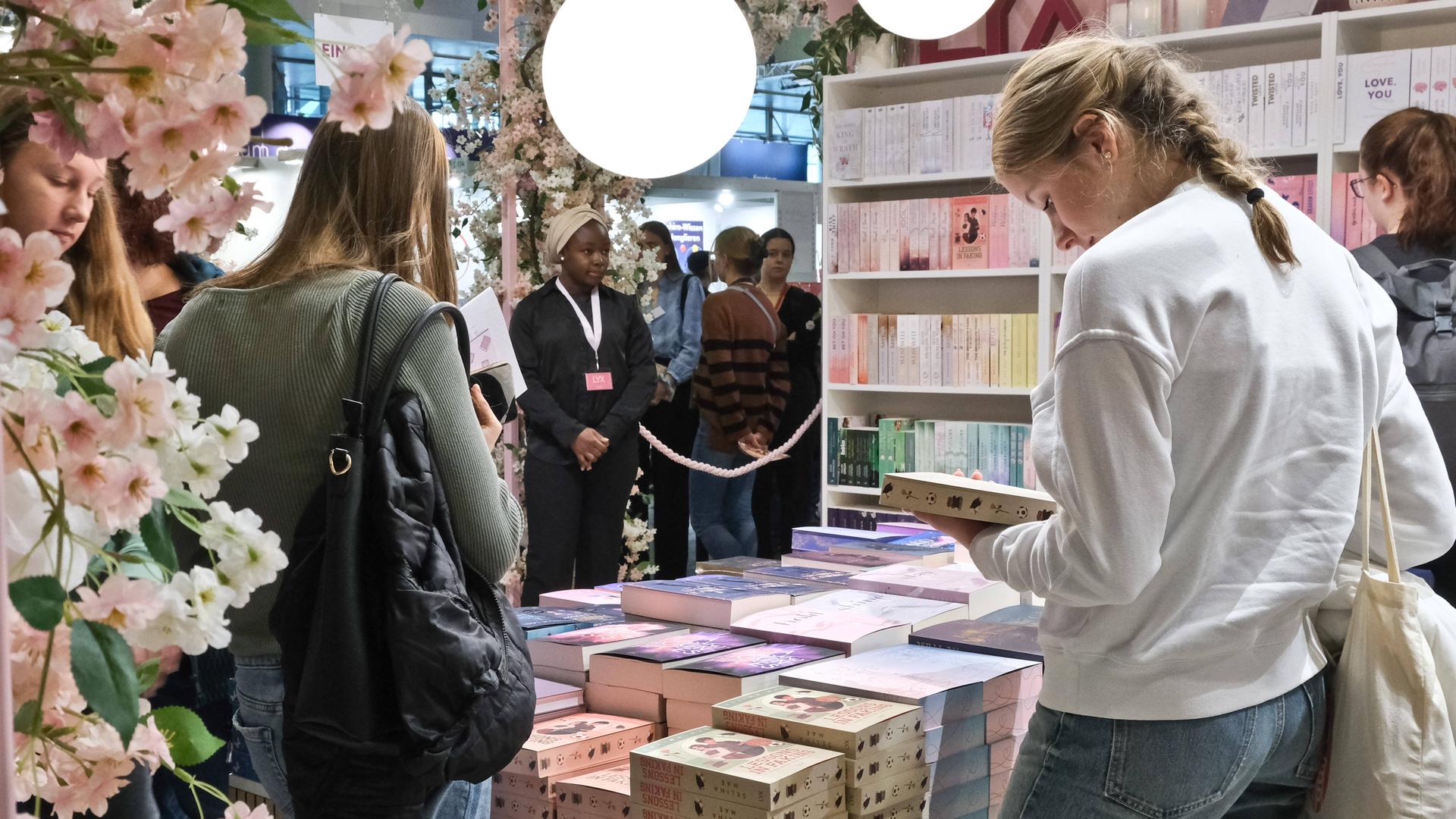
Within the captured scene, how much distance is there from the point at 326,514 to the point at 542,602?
127 centimetres

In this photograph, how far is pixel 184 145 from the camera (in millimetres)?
496

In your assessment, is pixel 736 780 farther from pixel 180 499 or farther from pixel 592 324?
pixel 592 324

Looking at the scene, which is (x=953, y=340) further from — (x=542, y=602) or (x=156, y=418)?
(x=156, y=418)

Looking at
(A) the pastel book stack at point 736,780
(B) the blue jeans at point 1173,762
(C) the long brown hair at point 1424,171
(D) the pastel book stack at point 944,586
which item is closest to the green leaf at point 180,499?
(B) the blue jeans at point 1173,762

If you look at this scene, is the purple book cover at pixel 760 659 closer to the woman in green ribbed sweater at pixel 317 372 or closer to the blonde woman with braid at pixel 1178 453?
the woman in green ribbed sweater at pixel 317 372

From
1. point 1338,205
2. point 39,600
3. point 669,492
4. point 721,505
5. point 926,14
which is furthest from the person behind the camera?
point 669,492

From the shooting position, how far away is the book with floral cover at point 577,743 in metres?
1.85

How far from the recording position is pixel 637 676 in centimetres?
203

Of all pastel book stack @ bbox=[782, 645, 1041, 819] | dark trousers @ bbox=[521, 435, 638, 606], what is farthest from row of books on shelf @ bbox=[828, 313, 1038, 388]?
pastel book stack @ bbox=[782, 645, 1041, 819]

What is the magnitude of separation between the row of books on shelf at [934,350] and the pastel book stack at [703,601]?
7.30 feet

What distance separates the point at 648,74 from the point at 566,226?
82.6 inches

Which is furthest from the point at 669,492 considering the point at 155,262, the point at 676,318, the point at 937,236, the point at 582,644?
the point at 582,644

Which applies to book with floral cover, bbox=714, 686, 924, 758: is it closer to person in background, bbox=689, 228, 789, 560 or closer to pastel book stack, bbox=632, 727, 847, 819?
pastel book stack, bbox=632, 727, 847, 819

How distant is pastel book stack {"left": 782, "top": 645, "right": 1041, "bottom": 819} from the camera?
1.86 meters
